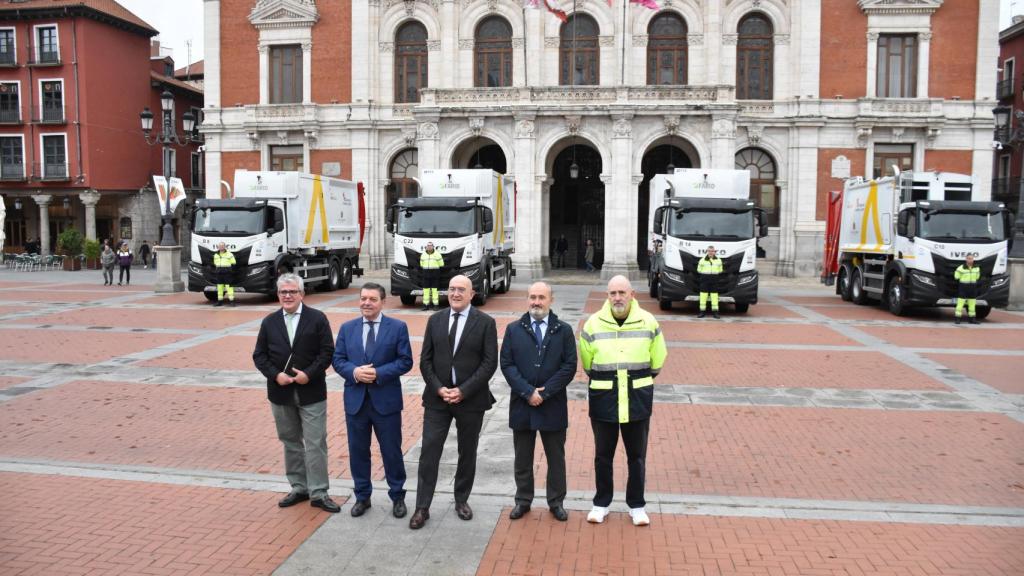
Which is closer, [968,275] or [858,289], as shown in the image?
[968,275]

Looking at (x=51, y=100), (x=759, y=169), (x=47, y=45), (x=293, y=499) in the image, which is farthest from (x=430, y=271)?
(x=47, y=45)

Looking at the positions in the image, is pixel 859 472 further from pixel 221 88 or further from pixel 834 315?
pixel 221 88

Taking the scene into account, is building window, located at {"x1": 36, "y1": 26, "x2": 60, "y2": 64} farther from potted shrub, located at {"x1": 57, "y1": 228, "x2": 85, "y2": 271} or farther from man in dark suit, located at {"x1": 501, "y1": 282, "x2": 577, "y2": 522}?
man in dark suit, located at {"x1": 501, "y1": 282, "x2": 577, "y2": 522}

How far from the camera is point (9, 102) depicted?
45562mm

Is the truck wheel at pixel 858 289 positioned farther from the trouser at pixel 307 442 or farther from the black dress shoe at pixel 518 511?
the trouser at pixel 307 442

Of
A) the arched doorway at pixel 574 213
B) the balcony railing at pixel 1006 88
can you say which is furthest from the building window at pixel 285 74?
the balcony railing at pixel 1006 88

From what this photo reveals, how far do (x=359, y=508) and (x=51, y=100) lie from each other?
1838 inches

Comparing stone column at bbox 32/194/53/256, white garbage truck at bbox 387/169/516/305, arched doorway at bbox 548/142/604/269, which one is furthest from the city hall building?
stone column at bbox 32/194/53/256

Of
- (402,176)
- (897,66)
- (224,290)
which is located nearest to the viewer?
(224,290)

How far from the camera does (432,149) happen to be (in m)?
34.7

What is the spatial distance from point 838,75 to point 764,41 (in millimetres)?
3539

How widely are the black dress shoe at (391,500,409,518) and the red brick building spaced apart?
44.4m

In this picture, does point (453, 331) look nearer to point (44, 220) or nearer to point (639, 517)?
point (639, 517)

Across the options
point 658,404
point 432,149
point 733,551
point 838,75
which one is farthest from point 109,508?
point 838,75
